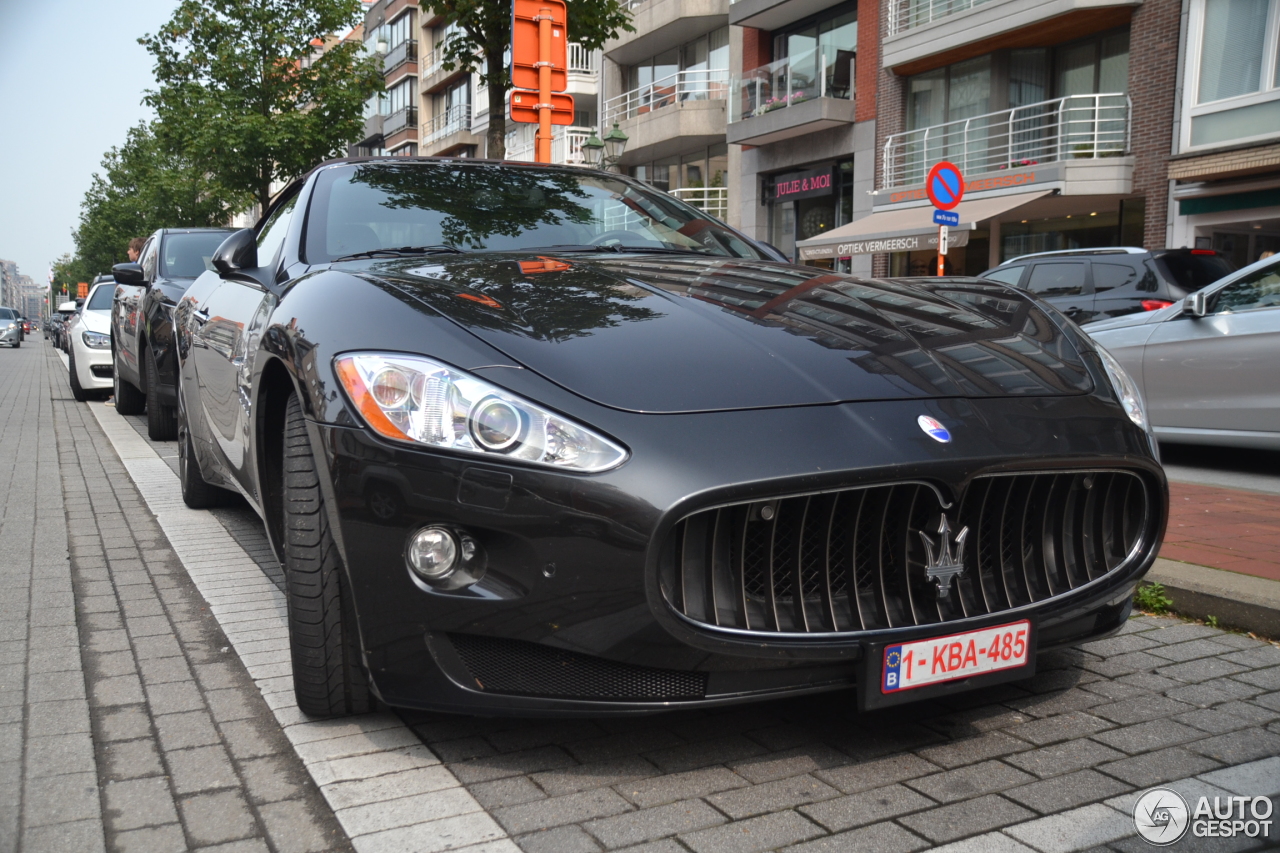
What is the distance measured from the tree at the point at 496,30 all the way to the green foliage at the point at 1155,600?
9699mm

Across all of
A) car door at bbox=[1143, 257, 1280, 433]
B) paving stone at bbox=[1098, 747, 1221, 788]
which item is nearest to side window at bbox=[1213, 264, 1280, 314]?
car door at bbox=[1143, 257, 1280, 433]

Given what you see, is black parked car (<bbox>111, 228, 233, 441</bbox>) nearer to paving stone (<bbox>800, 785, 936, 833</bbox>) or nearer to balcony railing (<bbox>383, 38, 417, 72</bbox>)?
paving stone (<bbox>800, 785, 936, 833</bbox>)

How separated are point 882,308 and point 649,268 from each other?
0.71 metres

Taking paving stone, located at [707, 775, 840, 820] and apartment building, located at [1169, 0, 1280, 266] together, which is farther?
apartment building, located at [1169, 0, 1280, 266]

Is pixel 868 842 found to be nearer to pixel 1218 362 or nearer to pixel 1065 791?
pixel 1065 791

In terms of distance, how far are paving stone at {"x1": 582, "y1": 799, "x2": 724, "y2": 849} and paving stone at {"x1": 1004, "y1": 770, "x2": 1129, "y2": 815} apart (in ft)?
2.13

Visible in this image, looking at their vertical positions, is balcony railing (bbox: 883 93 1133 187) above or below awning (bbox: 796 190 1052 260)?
above

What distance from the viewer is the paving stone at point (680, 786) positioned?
2.34 metres

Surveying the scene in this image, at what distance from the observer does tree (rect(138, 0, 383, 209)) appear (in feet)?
84.0

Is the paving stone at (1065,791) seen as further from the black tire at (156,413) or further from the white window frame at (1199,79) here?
the white window frame at (1199,79)

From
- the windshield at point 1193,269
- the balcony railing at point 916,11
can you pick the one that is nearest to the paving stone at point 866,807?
the windshield at point 1193,269

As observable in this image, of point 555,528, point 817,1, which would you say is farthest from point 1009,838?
point 817,1

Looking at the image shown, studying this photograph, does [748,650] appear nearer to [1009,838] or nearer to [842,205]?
[1009,838]

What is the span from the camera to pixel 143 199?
4497 cm
